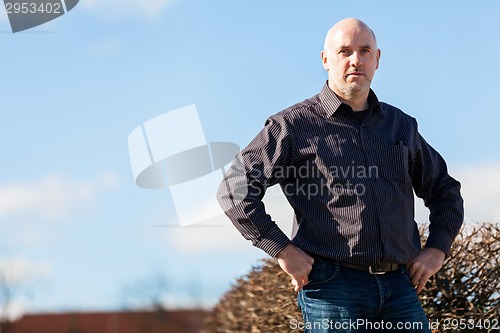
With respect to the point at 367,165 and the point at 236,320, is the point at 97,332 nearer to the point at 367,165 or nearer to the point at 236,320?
the point at 236,320

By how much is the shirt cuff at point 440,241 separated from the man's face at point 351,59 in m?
0.77

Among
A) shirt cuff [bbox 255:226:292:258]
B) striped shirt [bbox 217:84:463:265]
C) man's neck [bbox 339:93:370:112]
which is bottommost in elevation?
shirt cuff [bbox 255:226:292:258]

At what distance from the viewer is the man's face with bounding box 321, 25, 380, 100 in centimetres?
344

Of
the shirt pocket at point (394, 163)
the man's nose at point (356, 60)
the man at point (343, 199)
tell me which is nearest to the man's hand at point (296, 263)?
the man at point (343, 199)

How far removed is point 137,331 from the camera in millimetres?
20938

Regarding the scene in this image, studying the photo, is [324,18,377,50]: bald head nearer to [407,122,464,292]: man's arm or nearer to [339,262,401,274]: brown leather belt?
[407,122,464,292]: man's arm

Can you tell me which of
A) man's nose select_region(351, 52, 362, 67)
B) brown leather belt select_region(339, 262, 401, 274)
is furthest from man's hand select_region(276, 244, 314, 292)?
man's nose select_region(351, 52, 362, 67)

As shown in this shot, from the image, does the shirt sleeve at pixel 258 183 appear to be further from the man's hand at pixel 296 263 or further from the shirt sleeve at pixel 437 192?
the shirt sleeve at pixel 437 192

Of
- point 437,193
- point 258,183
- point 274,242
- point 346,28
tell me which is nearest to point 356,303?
point 274,242

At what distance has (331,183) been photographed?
332 centimetres

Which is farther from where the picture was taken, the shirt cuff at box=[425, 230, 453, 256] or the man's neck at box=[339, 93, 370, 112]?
the shirt cuff at box=[425, 230, 453, 256]

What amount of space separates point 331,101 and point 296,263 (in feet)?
2.49

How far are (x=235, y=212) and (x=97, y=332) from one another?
69.8 ft

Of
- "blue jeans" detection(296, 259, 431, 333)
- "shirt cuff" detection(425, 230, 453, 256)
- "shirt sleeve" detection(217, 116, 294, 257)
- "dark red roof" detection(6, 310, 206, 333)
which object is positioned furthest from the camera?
"dark red roof" detection(6, 310, 206, 333)
